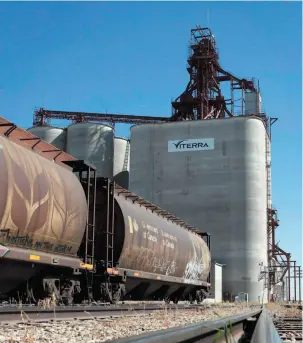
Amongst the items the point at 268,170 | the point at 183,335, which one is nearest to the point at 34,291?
the point at 183,335

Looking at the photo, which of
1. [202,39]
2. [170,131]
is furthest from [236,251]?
[202,39]

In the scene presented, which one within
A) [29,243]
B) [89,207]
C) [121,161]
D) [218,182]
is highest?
[121,161]

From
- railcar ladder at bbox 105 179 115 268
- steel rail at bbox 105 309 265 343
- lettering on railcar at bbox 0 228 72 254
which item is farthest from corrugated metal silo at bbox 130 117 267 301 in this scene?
steel rail at bbox 105 309 265 343

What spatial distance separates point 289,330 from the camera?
45.3ft

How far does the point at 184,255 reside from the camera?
20.4 meters

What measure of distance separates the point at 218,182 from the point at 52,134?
68.5 feet

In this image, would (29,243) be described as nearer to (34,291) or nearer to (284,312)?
(34,291)

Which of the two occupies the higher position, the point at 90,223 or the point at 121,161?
the point at 121,161

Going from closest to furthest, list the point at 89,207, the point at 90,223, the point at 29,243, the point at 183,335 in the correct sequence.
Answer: the point at 183,335, the point at 29,243, the point at 90,223, the point at 89,207

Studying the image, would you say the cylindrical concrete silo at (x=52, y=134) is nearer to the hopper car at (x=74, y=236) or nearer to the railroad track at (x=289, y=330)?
the hopper car at (x=74, y=236)

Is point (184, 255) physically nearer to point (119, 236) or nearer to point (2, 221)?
point (119, 236)

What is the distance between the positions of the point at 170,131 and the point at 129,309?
3735cm

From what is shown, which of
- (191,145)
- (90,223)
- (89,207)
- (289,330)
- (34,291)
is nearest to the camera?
(34,291)

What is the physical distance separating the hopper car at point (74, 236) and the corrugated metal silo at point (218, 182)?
25628 millimetres
